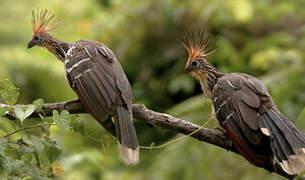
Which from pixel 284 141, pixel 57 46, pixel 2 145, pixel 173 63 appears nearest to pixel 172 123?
pixel 284 141

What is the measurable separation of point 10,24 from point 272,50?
3836 mm

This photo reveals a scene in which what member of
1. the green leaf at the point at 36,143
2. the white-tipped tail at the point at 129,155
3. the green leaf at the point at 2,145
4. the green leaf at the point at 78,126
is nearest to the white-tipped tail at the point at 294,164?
the white-tipped tail at the point at 129,155

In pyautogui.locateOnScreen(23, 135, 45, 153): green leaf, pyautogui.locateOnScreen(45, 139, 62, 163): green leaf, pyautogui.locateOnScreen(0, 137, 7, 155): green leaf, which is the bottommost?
pyautogui.locateOnScreen(45, 139, 62, 163): green leaf

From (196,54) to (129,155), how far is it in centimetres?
90

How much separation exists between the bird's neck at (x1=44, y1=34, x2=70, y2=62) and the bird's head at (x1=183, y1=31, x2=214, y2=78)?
31.0 inches

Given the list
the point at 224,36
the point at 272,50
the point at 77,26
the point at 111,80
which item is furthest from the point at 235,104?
the point at 77,26

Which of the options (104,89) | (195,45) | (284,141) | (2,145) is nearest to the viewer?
(2,145)

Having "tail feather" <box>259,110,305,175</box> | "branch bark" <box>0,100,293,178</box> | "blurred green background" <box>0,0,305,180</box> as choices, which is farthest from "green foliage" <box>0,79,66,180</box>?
"blurred green background" <box>0,0,305,180</box>

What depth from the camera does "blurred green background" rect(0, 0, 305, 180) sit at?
493 cm

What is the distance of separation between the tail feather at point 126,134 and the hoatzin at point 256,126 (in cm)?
49

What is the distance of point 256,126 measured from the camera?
263 cm

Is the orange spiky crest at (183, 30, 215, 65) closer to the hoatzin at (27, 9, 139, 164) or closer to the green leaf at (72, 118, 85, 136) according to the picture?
the hoatzin at (27, 9, 139, 164)

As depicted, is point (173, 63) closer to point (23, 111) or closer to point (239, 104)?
point (239, 104)

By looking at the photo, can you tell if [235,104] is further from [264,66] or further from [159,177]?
Result: [264,66]
